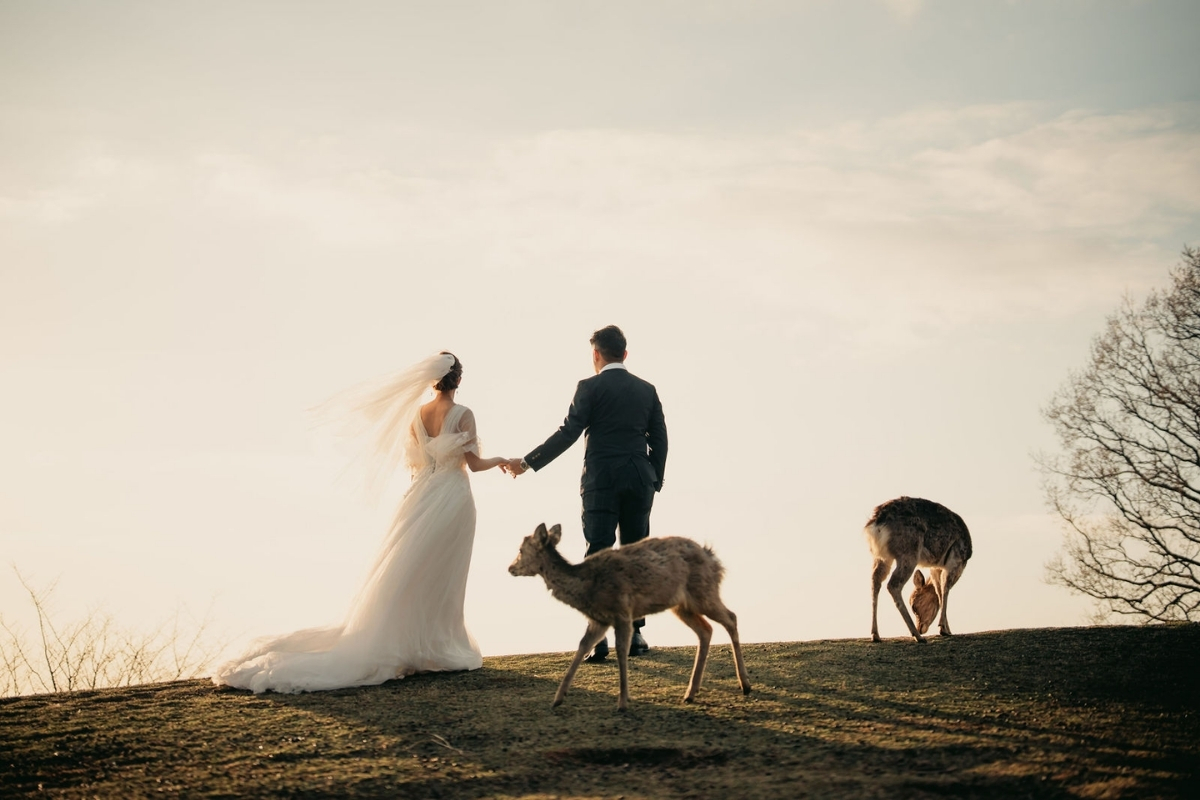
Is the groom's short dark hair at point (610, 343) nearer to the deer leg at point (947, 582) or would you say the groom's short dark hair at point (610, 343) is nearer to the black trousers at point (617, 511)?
the black trousers at point (617, 511)

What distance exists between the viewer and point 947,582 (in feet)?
40.2

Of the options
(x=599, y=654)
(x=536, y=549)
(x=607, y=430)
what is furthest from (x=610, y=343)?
(x=599, y=654)

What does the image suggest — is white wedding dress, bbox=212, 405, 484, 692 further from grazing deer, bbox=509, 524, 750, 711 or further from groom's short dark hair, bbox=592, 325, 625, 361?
grazing deer, bbox=509, 524, 750, 711

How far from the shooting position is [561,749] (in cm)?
708

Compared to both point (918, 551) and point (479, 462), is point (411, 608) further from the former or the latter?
point (918, 551)

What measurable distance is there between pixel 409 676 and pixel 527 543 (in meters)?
2.65

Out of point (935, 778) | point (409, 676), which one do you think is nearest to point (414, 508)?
point (409, 676)

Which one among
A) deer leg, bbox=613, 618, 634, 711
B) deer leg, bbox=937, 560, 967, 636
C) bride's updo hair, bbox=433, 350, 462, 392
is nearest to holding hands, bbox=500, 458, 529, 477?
bride's updo hair, bbox=433, 350, 462, 392

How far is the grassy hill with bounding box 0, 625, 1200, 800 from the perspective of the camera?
6.20 m

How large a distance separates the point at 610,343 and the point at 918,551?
184 inches

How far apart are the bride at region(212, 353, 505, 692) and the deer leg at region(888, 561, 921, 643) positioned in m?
5.05

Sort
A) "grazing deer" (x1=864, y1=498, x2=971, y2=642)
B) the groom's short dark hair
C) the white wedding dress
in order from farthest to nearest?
1. "grazing deer" (x1=864, y1=498, x2=971, y2=642)
2. the groom's short dark hair
3. the white wedding dress

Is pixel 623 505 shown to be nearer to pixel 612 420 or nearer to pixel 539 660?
pixel 612 420

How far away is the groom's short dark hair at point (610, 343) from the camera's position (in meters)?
11.3
